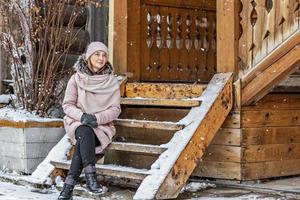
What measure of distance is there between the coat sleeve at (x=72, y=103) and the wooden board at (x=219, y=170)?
57.8 inches

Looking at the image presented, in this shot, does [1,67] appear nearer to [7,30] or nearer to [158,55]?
[7,30]

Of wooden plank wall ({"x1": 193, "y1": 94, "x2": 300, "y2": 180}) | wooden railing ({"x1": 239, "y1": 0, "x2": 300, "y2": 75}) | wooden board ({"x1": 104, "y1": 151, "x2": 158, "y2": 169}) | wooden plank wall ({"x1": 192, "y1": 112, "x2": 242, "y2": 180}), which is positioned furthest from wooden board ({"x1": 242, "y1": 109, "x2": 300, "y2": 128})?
wooden board ({"x1": 104, "y1": 151, "x2": 158, "y2": 169})

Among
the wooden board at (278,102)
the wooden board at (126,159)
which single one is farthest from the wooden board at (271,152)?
the wooden board at (126,159)

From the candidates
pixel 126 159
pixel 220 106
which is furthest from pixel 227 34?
pixel 126 159

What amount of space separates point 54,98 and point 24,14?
3.35 feet

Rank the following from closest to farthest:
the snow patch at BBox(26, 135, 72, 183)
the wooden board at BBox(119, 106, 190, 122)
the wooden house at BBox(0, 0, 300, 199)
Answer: the wooden house at BBox(0, 0, 300, 199)
the snow patch at BBox(26, 135, 72, 183)
the wooden board at BBox(119, 106, 190, 122)

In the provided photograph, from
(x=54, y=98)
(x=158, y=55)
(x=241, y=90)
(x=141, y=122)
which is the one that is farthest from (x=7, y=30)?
(x=241, y=90)

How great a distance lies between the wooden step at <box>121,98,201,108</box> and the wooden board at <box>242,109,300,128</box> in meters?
0.53

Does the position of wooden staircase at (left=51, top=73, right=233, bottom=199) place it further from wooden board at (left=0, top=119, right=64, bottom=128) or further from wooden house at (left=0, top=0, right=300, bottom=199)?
wooden board at (left=0, top=119, right=64, bottom=128)

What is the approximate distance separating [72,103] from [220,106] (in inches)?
54.5

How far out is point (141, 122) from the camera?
646cm

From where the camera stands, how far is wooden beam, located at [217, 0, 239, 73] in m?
6.57

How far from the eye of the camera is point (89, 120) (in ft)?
19.6

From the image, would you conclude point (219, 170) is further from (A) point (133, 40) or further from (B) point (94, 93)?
(A) point (133, 40)
